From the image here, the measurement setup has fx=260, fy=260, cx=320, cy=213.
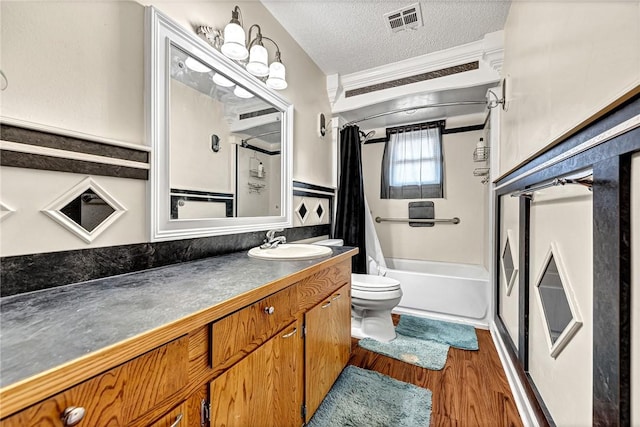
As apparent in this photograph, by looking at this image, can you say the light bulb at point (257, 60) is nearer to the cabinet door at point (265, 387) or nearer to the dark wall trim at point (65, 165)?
→ the dark wall trim at point (65, 165)

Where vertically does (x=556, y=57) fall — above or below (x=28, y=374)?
above

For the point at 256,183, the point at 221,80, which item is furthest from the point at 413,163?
the point at 221,80

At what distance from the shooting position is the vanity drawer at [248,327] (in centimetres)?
69

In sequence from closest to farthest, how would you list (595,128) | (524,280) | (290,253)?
(595,128), (524,280), (290,253)

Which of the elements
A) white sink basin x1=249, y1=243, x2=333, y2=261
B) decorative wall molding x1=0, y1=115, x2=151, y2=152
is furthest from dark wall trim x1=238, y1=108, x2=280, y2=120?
white sink basin x1=249, y1=243, x2=333, y2=261

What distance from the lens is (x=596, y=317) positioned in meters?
0.70

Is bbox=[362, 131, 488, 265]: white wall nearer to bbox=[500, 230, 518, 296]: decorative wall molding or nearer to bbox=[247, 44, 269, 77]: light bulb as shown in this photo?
bbox=[500, 230, 518, 296]: decorative wall molding

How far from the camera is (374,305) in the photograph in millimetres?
1932

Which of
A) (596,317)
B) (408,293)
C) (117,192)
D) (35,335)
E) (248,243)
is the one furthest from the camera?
Answer: (408,293)

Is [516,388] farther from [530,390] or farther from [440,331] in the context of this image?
[440,331]

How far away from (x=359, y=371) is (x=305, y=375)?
2.22 feet

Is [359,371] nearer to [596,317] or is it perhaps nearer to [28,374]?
[596,317]

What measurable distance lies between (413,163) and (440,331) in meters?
1.92

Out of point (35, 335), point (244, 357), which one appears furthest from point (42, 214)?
point (244, 357)
